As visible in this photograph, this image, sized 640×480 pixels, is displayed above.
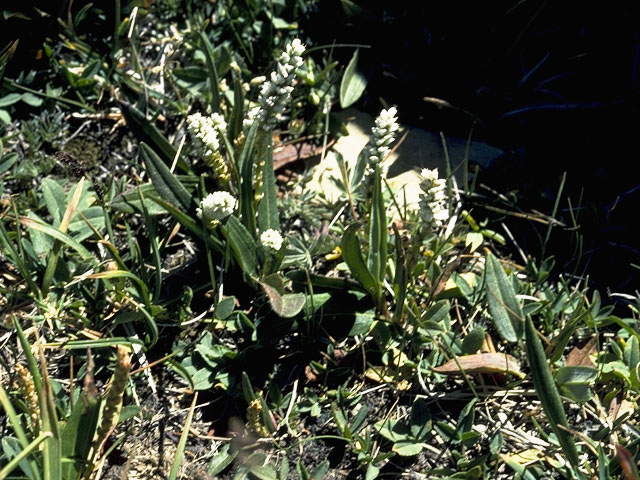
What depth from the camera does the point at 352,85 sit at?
283 centimetres

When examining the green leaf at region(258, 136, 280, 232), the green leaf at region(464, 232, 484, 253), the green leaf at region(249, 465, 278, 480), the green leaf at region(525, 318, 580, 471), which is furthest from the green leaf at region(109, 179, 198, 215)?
the green leaf at region(525, 318, 580, 471)

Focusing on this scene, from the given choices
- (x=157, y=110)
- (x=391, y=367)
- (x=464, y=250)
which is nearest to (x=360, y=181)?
(x=464, y=250)

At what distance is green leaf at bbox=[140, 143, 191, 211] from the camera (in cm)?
221

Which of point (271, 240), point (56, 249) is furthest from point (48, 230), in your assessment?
point (271, 240)

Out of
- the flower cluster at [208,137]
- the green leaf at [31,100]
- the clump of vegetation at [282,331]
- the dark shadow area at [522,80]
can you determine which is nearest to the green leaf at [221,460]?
the clump of vegetation at [282,331]

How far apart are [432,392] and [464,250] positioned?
0.52 metres

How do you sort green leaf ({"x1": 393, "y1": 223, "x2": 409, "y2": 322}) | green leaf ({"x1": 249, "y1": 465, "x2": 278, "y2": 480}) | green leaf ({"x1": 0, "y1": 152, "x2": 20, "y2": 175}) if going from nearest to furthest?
green leaf ({"x1": 249, "y1": 465, "x2": 278, "y2": 480}) → green leaf ({"x1": 393, "y1": 223, "x2": 409, "y2": 322}) → green leaf ({"x1": 0, "y1": 152, "x2": 20, "y2": 175})

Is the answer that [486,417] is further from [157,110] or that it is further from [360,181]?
[157,110]

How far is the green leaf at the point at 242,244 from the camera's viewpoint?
84.5 inches

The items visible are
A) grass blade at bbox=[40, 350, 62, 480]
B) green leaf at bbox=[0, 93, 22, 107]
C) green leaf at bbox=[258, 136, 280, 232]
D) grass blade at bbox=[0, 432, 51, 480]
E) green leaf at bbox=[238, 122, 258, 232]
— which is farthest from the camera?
green leaf at bbox=[0, 93, 22, 107]

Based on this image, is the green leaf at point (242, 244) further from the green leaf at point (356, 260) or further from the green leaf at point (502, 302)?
the green leaf at point (502, 302)

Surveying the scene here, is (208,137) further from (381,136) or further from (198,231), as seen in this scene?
(381,136)

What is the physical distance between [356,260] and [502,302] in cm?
46

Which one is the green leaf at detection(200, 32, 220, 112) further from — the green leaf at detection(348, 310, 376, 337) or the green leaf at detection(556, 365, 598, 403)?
the green leaf at detection(556, 365, 598, 403)
